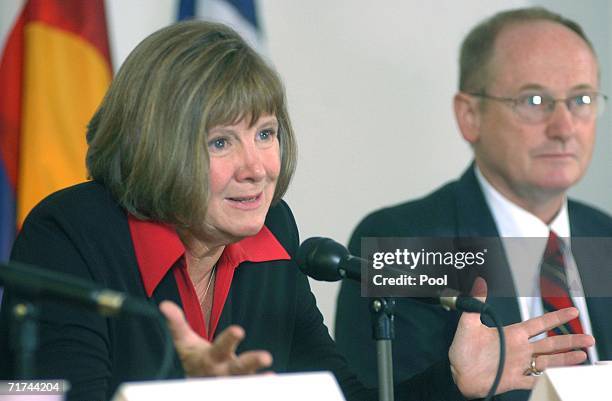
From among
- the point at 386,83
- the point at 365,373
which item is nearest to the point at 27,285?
the point at 365,373

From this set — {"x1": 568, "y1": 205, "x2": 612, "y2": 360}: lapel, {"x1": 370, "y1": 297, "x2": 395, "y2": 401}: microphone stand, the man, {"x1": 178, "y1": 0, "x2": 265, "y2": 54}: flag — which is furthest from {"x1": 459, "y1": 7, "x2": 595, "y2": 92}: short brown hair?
{"x1": 370, "y1": 297, "x2": 395, "y2": 401}: microphone stand

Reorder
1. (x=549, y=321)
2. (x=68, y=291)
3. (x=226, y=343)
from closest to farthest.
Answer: (x=68, y=291)
(x=226, y=343)
(x=549, y=321)

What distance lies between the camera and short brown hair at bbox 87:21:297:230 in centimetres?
190

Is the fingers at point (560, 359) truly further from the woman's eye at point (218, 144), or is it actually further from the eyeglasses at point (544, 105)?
the eyeglasses at point (544, 105)

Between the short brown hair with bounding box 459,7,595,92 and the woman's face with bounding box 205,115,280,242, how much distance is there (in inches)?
54.3

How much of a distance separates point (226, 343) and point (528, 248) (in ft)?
5.55

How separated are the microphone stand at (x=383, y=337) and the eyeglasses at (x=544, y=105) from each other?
159 cm

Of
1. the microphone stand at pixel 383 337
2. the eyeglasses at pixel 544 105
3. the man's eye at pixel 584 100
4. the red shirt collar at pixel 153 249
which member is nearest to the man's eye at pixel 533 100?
the eyeglasses at pixel 544 105

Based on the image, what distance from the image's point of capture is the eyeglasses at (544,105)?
3033 millimetres

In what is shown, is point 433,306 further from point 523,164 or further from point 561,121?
point 561,121

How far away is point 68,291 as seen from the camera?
3.82 ft

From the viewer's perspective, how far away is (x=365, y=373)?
2732 mm

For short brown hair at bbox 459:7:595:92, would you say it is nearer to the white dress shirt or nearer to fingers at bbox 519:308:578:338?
the white dress shirt

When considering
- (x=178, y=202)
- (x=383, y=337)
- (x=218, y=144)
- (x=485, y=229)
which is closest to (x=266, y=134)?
(x=218, y=144)
